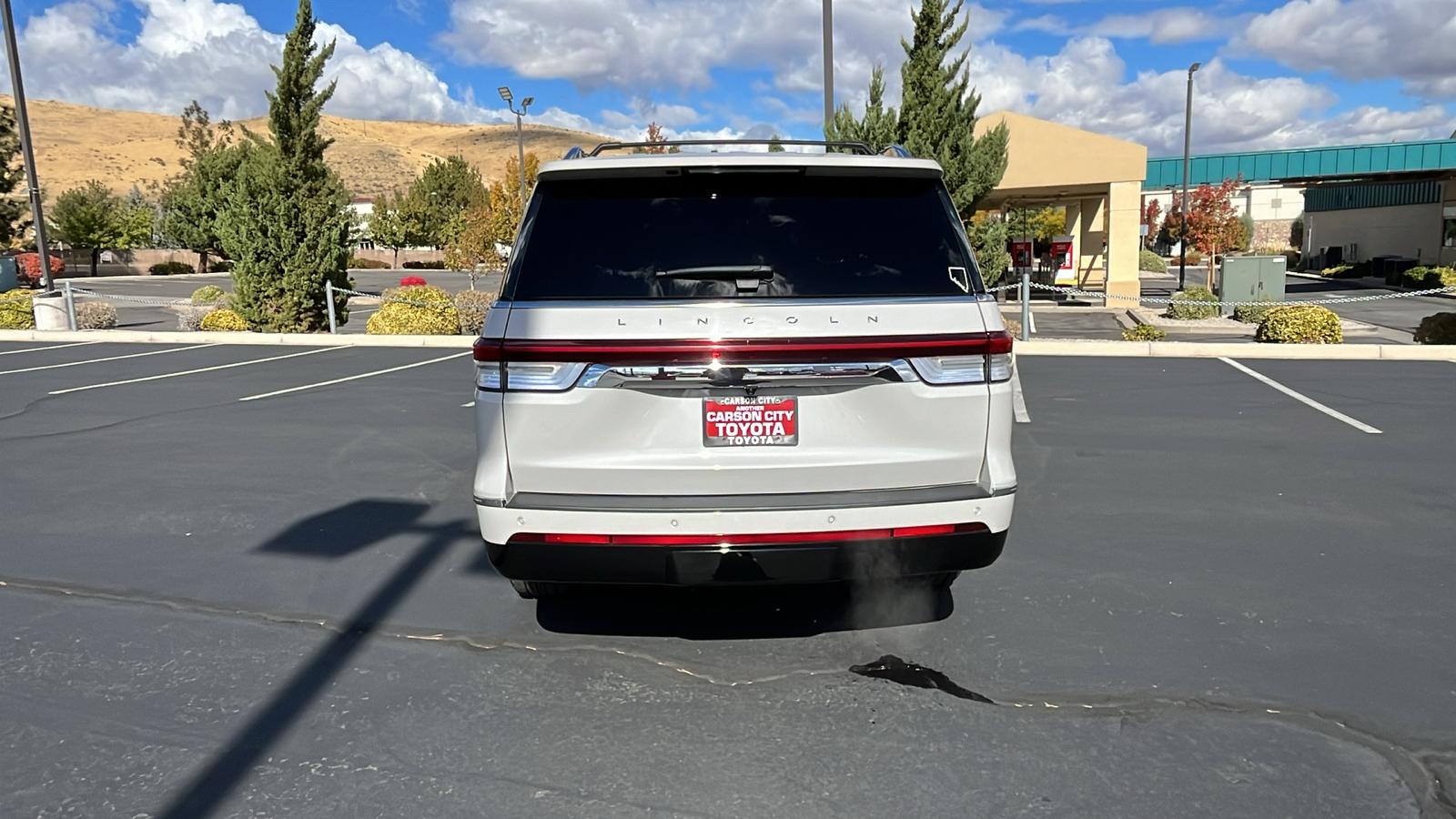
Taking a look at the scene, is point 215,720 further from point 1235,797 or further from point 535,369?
point 1235,797

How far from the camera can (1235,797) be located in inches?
122

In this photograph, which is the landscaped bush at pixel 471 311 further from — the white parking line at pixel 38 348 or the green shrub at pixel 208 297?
the green shrub at pixel 208 297

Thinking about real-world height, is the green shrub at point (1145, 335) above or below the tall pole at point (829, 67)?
→ below

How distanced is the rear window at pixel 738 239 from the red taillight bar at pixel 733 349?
0.70 ft

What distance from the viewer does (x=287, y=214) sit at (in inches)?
778

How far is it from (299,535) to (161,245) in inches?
3393

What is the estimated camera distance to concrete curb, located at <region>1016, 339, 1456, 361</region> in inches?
534

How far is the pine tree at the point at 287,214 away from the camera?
64.5 feet

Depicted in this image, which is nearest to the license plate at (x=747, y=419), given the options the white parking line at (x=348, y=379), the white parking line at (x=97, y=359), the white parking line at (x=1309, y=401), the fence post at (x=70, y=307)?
the white parking line at (x=1309, y=401)

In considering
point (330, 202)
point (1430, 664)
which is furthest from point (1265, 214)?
point (1430, 664)

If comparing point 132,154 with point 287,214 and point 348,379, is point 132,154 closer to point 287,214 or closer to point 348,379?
point 287,214

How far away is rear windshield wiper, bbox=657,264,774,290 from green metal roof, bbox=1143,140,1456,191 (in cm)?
4479

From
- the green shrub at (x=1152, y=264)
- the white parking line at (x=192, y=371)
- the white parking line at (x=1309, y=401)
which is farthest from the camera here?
the green shrub at (x=1152, y=264)

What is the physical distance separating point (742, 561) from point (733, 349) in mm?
732
